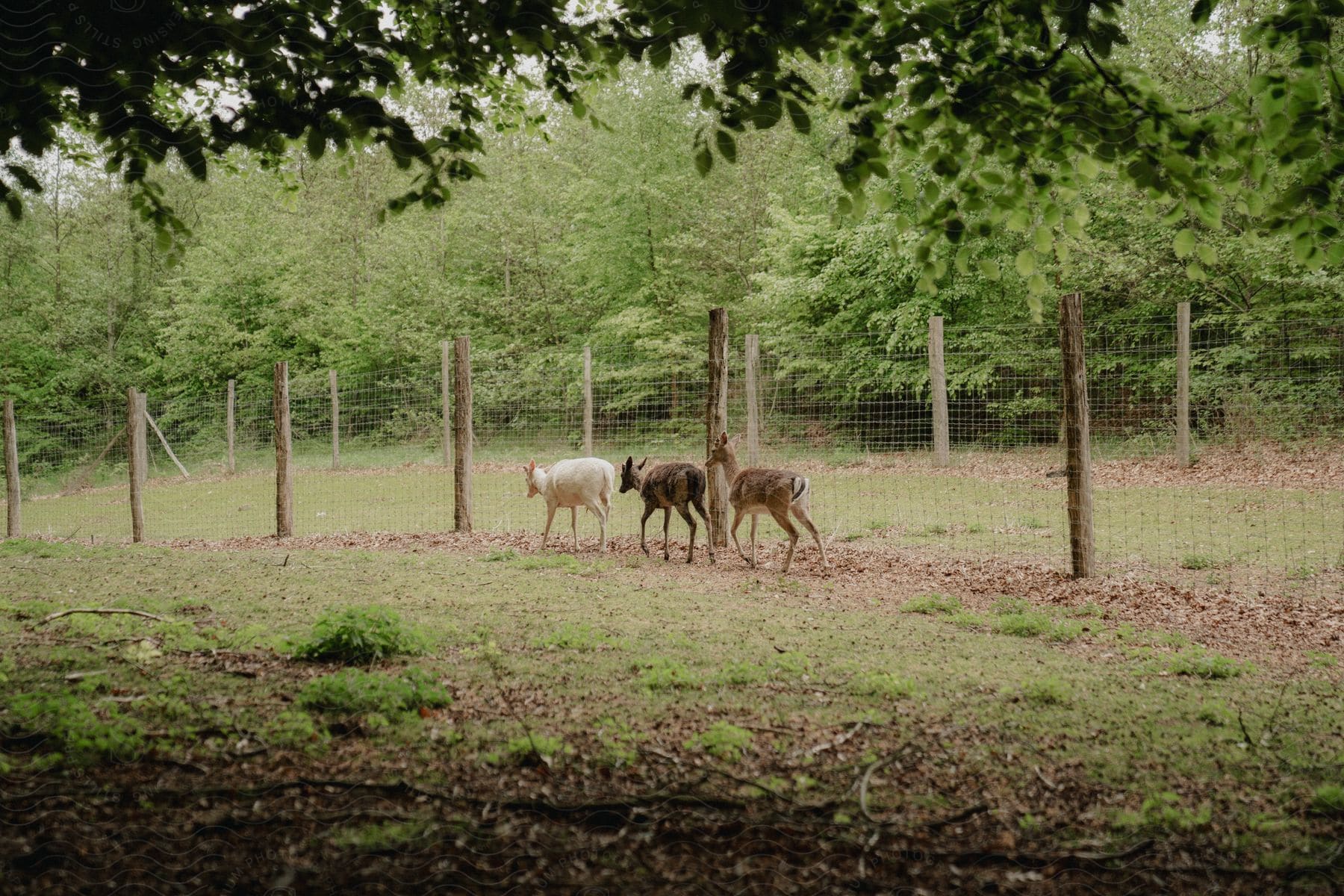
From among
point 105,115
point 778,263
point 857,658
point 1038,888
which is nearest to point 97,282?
point 778,263

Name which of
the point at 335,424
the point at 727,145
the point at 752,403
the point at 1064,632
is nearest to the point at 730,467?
the point at 752,403

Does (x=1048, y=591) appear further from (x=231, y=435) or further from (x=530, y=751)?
(x=231, y=435)

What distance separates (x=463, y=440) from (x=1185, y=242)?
985 centimetres

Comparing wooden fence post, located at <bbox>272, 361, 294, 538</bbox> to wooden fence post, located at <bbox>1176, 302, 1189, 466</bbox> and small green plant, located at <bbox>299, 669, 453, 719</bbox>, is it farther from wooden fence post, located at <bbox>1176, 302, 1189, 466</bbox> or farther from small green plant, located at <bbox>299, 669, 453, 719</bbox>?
wooden fence post, located at <bbox>1176, 302, 1189, 466</bbox>

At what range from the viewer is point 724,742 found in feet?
11.1

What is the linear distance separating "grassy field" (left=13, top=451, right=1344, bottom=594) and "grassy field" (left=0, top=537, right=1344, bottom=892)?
3.34m

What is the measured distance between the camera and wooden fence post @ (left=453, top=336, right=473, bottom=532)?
464 inches

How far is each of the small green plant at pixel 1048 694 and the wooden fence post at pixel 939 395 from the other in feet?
35.2

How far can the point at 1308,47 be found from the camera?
132 inches

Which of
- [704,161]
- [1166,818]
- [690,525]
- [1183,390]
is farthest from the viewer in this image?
[1183,390]

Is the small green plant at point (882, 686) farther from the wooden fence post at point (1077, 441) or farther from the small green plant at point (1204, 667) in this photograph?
the wooden fence post at point (1077, 441)

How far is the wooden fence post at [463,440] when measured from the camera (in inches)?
464

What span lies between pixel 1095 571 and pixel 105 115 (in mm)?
8232

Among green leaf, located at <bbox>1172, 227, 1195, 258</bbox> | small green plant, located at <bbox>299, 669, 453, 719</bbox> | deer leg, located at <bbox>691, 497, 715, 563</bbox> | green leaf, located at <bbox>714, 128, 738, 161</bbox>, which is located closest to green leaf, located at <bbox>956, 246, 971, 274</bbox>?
green leaf, located at <bbox>1172, 227, 1195, 258</bbox>
